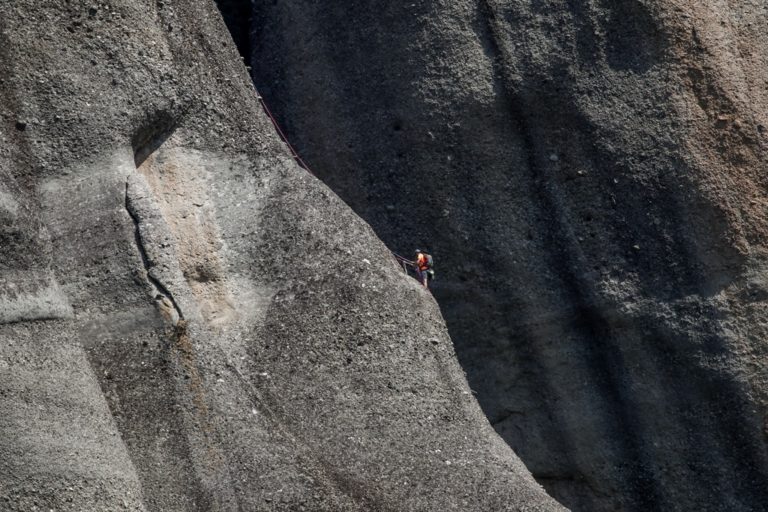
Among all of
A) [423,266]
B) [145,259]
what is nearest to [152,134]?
[145,259]

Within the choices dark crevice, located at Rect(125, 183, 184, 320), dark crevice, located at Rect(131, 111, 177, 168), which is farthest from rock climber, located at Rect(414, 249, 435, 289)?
dark crevice, located at Rect(125, 183, 184, 320)

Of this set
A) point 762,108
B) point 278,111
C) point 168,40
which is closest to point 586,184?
point 762,108

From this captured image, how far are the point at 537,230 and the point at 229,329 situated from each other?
52.6 inches

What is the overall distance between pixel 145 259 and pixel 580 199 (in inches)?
60.5

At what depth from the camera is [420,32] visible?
14.8 ft

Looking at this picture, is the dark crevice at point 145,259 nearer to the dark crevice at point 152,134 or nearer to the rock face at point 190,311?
the rock face at point 190,311

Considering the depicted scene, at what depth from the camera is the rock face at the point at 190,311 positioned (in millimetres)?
3010

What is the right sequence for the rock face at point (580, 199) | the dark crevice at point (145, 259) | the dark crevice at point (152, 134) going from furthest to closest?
the rock face at point (580, 199) → the dark crevice at point (152, 134) → the dark crevice at point (145, 259)

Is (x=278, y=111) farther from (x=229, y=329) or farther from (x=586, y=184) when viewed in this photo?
(x=229, y=329)

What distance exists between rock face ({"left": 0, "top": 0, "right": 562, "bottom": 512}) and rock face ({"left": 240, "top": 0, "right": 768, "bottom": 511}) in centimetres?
99

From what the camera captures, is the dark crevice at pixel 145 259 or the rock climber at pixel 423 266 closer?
the dark crevice at pixel 145 259

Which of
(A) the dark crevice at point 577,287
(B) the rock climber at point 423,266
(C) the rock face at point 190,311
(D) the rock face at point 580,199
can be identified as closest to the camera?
(C) the rock face at point 190,311

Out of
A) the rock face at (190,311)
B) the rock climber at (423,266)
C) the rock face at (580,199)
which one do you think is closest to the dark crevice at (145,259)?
the rock face at (190,311)

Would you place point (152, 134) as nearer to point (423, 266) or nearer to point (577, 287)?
point (423, 266)
